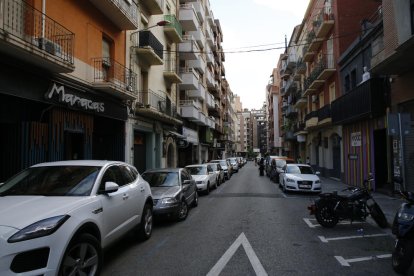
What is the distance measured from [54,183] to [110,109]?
32.5ft

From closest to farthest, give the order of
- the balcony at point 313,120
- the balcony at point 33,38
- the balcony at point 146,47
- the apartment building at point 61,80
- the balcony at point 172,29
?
the balcony at point 33,38 → the apartment building at point 61,80 → the balcony at point 146,47 → the balcony at point 172,29 → the balcony at point 313,120

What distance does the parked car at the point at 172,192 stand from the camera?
9.46 meters

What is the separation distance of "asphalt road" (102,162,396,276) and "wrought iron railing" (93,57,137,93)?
721 cm

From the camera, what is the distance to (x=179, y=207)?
9867 millimetres

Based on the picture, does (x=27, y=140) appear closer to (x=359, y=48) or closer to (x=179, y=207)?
(x=179, y=207)

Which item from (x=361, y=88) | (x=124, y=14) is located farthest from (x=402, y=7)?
(x=124, y=14)

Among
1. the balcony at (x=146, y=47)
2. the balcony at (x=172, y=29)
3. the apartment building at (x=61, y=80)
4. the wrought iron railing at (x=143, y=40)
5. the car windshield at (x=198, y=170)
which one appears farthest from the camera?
the balcony at (x=172, y=29)

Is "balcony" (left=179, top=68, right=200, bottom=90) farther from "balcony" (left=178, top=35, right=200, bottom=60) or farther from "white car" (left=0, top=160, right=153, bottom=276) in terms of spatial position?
"white car" (left=0, top=160, right=153, bottom=276)

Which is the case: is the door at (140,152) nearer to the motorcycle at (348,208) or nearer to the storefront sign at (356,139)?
the storefront sign at (356,139)

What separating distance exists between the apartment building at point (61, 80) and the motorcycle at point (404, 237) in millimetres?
8730

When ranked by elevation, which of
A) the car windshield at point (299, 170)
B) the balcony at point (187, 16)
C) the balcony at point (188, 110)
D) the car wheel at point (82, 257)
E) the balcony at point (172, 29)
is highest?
the balcony at point (187, 16)

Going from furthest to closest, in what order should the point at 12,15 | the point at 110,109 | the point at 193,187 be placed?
the point at 110,109, the point at 193,187, the point at 12,15

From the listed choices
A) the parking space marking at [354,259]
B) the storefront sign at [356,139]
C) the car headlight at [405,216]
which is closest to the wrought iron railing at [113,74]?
the parking space marking at [354,259]

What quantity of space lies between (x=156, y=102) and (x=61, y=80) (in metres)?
10.3
